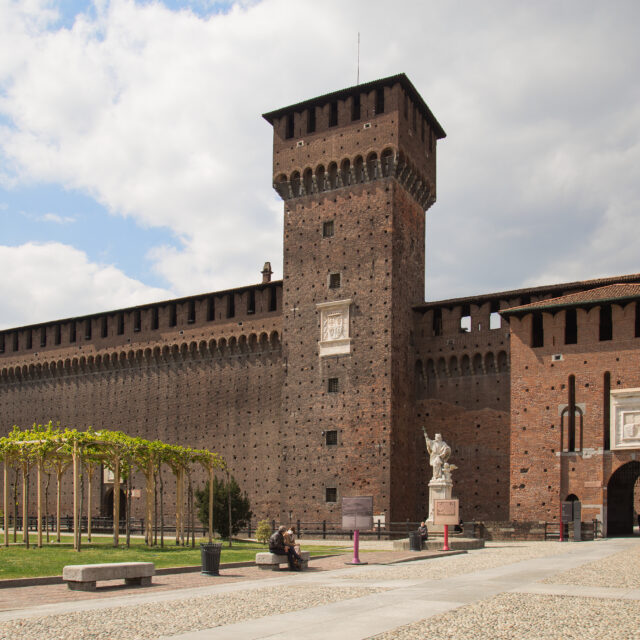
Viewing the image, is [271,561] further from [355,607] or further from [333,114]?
[333,114]

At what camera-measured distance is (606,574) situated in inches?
547

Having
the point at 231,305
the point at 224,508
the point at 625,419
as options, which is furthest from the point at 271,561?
the point at 231,305

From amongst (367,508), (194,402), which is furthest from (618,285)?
(194,402)

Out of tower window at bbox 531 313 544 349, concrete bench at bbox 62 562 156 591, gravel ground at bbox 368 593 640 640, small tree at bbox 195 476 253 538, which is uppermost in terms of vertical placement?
tower window at bbox 531 313 544 349

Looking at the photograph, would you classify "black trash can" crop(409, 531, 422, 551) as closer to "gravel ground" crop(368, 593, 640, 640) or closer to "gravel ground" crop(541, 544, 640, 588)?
"gravel ground" crop(541, 544, 640, 588)

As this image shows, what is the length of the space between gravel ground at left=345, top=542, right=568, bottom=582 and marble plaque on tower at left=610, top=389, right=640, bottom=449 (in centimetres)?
503

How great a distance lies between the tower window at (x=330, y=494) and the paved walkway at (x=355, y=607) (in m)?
15.9

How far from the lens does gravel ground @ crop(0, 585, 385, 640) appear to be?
7.84 meters

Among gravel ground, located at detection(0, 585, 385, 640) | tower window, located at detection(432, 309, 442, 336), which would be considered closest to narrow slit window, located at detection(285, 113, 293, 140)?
tower window, located at detection(432, 309, 442, 336)

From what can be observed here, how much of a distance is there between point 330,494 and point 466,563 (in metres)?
14.8

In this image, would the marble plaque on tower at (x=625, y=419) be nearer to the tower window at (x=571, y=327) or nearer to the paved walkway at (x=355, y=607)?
the tower window at (x=571, y=327)

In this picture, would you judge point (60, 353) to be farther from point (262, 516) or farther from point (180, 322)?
point (262, 516)

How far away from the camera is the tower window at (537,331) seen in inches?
1151

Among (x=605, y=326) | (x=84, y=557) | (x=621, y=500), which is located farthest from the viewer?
(x=621, y=500)
